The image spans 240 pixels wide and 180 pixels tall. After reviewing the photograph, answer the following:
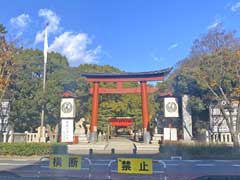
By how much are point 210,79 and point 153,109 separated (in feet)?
49.5

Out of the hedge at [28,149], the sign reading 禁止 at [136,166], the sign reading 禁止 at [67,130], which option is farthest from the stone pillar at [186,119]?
the sign reading 禁止 at [136,166]

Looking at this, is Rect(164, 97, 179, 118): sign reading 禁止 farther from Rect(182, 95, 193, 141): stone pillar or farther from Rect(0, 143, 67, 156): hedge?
Rect(0, 143, 67, 156): hedge

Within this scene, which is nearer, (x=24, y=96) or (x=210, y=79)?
(x=210, y=79)

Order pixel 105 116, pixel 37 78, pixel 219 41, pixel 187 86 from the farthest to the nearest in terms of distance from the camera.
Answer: pixel 105 116
pixel 37 78
pixel 187 86
pixel 219 41

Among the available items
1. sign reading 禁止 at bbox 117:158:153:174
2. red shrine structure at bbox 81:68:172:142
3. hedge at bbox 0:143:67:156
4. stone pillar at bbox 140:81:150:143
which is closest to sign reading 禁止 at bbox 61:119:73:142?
Result: red shrine structure at bbox 81:68:172:142

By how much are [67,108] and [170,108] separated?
9.79 metres

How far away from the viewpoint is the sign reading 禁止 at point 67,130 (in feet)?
79.2

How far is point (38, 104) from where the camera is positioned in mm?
26219

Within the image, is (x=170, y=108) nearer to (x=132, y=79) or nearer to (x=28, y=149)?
(x=132, y=79)

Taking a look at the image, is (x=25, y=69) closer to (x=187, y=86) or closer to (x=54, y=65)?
(x=54, y=65)

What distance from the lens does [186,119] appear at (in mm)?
26500

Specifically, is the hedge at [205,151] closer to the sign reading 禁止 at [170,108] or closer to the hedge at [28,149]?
the sign reading 禁止 at [170,108]

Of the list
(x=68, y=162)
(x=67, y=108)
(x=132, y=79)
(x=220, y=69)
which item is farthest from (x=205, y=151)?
(x=67, y=108)

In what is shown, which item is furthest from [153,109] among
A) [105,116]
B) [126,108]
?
[105,116]
